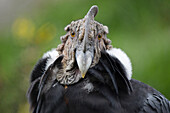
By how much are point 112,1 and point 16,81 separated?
334 centimetres

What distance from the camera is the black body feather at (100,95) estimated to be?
331cm

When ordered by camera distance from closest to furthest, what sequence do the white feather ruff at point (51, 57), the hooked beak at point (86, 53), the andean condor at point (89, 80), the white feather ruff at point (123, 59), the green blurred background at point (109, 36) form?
the hooked beak at point (86, 53) → the andean condor at point (89, 80) → the white feather ruff at point (123, 59) → the white feather ruff at point (51, 57) → the green blurred background at point (109, 36)

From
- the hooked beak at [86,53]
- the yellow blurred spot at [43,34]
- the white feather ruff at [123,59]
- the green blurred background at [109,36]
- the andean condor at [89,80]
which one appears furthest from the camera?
the yellow blurred spot at [43,34]

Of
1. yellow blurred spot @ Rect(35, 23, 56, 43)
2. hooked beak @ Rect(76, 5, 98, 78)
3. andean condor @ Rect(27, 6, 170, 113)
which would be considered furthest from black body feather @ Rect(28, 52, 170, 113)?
yellow blurred spot @ Rect(35, 23, 56, 43)

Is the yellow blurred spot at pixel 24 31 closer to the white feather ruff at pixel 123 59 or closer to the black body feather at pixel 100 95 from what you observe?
the black body feather at pixel 100 95

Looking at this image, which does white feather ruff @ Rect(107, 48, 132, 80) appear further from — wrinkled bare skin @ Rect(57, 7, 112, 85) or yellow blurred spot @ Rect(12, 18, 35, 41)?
yellow blurred spot @ Rect(12, 18, 35, 41)

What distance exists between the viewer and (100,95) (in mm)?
3355

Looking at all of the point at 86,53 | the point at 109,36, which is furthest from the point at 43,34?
the point at 86,53

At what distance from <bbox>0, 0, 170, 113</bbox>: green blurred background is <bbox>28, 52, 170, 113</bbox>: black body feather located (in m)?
2.13

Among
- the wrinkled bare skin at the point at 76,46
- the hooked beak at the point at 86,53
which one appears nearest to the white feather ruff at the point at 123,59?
the wrinkled bare skin at the point at 76,46

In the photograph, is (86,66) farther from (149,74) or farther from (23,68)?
(149,74)

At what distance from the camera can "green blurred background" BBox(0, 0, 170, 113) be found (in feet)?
18.7

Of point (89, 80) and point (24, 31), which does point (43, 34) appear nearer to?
point (24, 31)

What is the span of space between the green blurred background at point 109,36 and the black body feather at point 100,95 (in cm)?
213
